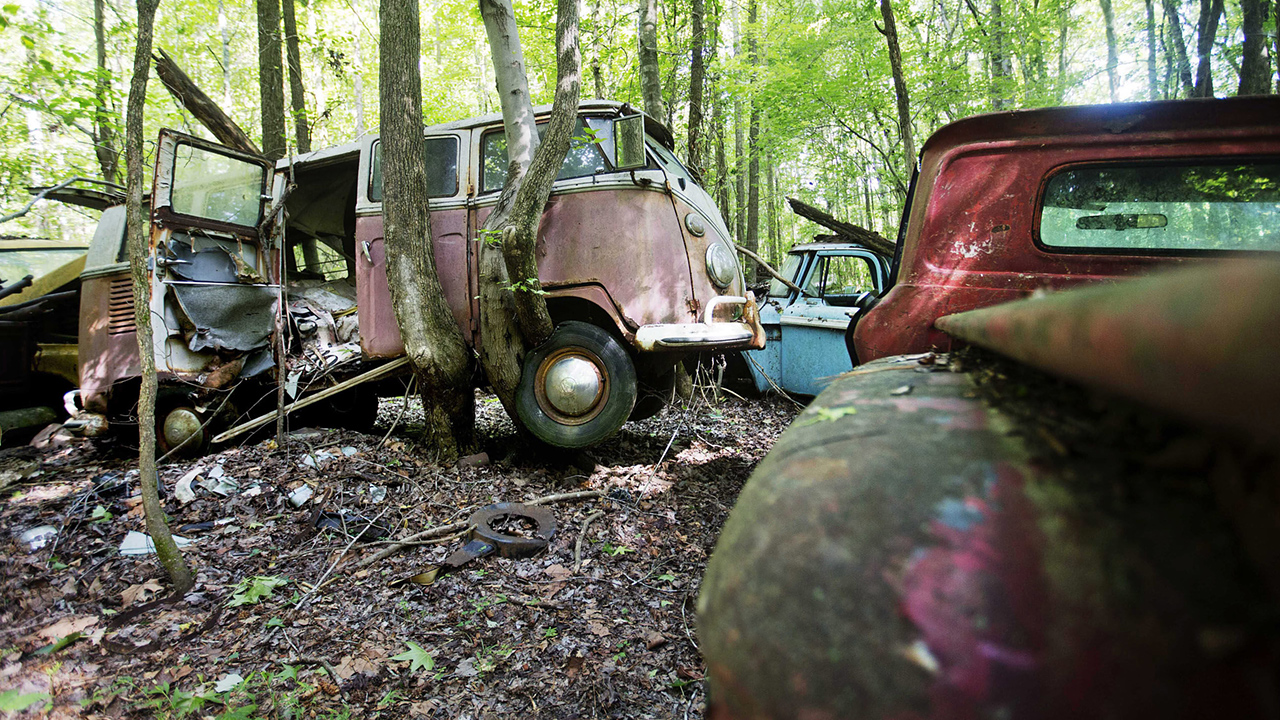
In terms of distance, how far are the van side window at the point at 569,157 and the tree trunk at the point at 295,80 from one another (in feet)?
18.6

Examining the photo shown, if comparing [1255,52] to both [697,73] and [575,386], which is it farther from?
[575,386]

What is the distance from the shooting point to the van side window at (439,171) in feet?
15.1

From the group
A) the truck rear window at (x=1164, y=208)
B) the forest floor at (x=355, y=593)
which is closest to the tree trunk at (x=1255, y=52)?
the truck rear window at (x=1164, y=208)

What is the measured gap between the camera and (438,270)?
4.56 meters

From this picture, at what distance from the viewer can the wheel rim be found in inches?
161

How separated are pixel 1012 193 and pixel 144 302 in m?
3.74

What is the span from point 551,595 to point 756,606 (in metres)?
2.43

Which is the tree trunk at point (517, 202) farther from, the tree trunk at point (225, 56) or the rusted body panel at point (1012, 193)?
the tree trunk at point (225, 56)

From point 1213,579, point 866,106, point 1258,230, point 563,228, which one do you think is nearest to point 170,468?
point 563,228

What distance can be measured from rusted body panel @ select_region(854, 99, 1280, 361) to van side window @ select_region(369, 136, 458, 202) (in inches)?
138

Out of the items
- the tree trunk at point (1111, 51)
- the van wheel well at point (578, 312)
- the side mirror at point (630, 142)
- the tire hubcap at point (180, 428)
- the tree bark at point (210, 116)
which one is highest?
the tree trunk at point (1111, 51)

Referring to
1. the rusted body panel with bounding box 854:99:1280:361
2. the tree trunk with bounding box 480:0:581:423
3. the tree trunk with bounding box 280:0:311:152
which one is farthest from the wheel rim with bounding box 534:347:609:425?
the tree trunk with bounding box 280:0:311:152

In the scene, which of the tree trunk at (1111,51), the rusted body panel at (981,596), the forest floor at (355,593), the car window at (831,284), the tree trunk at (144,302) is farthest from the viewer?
the tree trunk at (1111,51)

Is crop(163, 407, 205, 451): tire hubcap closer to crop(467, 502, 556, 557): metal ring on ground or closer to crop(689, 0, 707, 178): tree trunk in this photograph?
crop(467, 502, 556, 557): metal ring on ground
